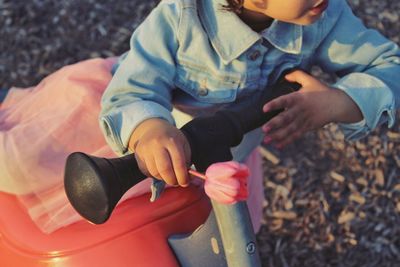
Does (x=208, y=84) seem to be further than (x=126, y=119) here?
Yes

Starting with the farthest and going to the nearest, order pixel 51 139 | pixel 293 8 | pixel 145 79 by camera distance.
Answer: pixel 51 139 < pixel 145 79 < pixel 293 8

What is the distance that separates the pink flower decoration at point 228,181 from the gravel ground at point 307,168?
986 millimetres

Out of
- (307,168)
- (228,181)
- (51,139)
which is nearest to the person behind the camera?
(228,181)

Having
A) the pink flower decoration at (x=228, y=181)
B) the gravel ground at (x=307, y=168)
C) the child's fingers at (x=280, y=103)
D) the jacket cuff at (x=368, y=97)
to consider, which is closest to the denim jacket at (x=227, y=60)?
the jacket cuff at (x=368, y=97)

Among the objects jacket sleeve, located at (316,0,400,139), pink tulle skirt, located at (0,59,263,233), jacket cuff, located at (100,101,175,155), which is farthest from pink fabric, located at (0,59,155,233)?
jacket sleeve, located at (316,0,400,139)

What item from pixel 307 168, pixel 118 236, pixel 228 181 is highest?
pixel 228 181

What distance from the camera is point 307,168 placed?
1.82 m

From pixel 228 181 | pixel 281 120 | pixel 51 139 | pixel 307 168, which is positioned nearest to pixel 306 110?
pixel 281 120

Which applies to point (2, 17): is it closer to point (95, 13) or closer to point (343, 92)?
point (95, 13)

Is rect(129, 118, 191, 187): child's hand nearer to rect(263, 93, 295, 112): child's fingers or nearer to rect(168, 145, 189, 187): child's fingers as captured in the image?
rect(168, 145, 189, 187): child's fingers

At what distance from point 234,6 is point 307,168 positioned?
93cm

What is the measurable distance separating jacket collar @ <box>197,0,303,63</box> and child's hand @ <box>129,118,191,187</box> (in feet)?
0.71

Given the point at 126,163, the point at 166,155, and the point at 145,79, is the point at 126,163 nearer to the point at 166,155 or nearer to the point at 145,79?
the point at 166,155

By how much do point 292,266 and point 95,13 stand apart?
1069 millimetres
